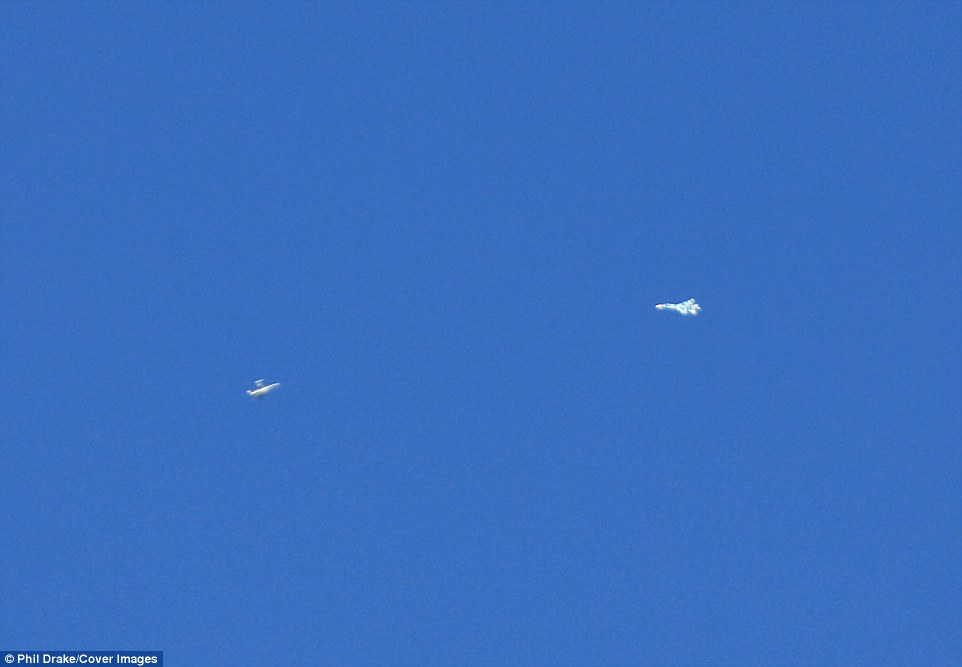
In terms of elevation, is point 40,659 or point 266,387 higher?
point 266,387

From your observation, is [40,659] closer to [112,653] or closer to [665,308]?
[112,653]

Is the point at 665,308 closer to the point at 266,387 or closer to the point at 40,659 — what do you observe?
the point at 266,387

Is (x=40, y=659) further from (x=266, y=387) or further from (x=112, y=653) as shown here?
(x=266, y=387)

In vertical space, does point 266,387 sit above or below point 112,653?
above

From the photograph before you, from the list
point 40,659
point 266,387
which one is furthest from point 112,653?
point 266,387

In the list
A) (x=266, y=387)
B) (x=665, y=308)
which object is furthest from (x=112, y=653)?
(x=665, y=308)
